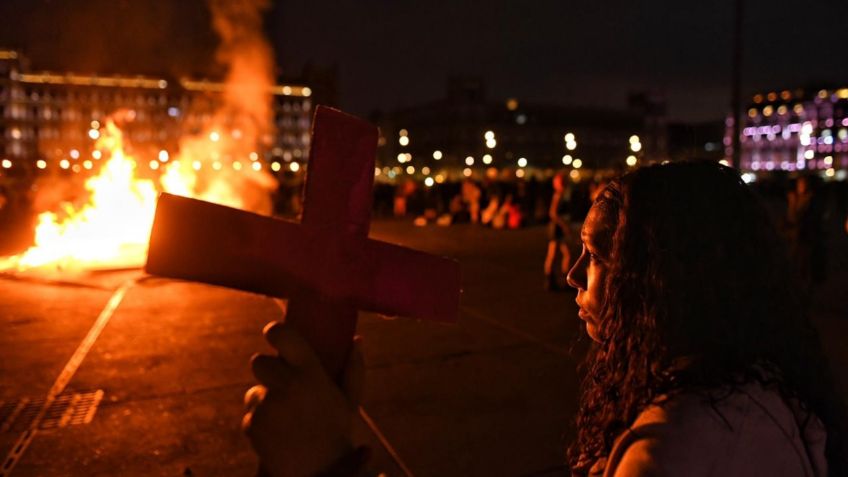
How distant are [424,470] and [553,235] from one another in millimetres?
6121

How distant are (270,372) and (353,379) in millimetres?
145

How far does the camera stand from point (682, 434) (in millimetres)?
968

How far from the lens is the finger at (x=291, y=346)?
923mm

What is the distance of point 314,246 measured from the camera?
102cm

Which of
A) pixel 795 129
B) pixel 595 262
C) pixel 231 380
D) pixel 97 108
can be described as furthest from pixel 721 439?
pixel 795 129

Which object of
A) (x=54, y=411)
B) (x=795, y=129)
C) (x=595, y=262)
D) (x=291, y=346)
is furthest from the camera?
(x=795, y=129)

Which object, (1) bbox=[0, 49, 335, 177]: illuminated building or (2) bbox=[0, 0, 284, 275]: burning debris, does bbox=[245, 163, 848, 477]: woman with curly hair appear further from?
(1) bbox=[0, 49, 335, 177]: illuminated building

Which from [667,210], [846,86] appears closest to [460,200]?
[667,210]

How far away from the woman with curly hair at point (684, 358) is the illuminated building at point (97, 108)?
280 ft

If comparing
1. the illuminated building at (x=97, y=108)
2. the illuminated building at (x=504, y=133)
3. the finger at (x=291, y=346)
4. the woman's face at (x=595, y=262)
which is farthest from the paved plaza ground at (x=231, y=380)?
the illuminated building at (x=504, y=133)

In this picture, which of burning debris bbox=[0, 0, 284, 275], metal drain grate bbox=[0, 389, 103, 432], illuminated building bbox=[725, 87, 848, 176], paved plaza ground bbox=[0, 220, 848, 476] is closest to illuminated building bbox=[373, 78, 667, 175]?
illuminated building bbox=[725, 87, 848, 176]

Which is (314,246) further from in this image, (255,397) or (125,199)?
(125,199)

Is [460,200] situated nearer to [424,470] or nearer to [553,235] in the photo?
[553,235]

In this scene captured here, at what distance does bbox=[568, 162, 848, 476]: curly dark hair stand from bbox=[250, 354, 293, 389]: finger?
622 mm
